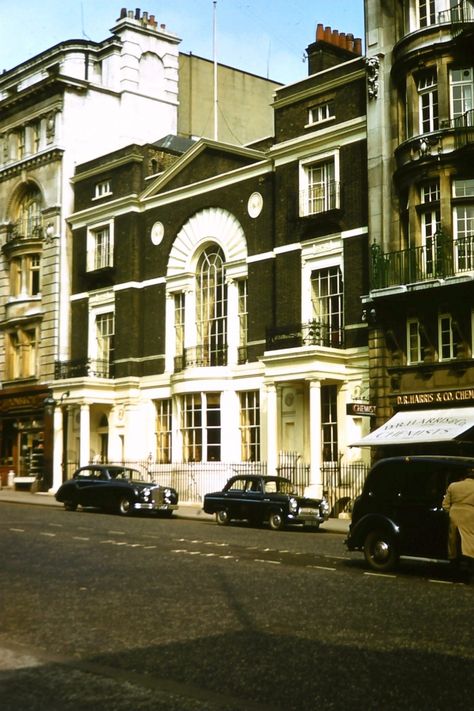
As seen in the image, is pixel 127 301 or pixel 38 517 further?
pixel 127 301

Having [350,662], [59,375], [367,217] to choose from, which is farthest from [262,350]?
[350,662]

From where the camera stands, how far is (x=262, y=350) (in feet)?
115

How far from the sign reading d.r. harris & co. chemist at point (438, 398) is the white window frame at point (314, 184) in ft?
23.2

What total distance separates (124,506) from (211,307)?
34.8 feet

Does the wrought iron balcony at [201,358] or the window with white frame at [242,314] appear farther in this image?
the wrought iron balcony at [201,358]

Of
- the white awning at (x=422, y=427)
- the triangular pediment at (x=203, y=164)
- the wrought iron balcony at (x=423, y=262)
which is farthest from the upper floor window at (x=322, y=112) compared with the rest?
the white awning at (x=422, y=427)

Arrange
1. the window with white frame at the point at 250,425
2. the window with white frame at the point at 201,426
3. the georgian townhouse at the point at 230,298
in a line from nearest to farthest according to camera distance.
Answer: the georgian townhouse at the point at 230,298 → the window with white frame at the point at 250,425 → the window with white frame at the point at 201,426

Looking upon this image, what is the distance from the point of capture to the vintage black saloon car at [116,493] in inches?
1157

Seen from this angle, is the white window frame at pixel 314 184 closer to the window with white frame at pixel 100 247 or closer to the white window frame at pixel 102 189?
the window with white frame at pixel 100 247

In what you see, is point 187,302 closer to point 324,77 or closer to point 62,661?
point 324,77

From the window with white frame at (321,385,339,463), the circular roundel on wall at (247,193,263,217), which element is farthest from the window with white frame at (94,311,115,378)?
the window with white frame at (321,385,339,463)

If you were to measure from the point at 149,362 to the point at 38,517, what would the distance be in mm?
13043

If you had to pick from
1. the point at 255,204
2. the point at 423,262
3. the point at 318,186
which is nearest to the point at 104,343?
the point at 255,204

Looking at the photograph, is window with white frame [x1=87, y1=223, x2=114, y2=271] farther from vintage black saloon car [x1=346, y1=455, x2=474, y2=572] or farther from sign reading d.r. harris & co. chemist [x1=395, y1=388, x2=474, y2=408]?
vintage black saloon car [x1=346, y1=455, x2=474, y2=572]
